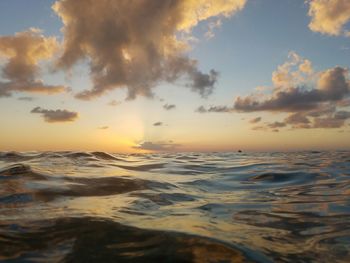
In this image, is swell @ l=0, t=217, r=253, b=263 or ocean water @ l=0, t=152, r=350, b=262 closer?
swell @ l=0, t=217, r=253, b=263

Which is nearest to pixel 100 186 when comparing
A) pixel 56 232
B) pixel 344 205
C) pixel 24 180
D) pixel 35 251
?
pixel 24 180

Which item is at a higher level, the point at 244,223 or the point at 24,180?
the point at 24,180

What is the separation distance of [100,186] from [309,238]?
15.0 feet

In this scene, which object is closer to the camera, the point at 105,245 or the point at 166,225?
the point at 105,245

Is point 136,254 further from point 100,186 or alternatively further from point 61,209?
point 100,186

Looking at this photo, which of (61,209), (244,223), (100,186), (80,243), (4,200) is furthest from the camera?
(100,186)

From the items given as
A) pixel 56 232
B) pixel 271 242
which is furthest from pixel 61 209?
pixel 271 242

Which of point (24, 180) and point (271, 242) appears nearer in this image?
point (271, 242)

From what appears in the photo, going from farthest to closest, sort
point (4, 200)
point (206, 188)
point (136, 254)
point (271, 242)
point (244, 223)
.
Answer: point (206, 188)
point (4, 200)
point (244, 223)
point (271, 242)
point (136, 254)

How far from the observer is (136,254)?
2646 millimetres

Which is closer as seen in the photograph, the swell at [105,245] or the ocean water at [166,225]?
the swell at [105,245]

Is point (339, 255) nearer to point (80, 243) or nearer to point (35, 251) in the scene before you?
point (80, 243)

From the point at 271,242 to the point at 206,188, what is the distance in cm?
419

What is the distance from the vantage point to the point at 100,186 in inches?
258
